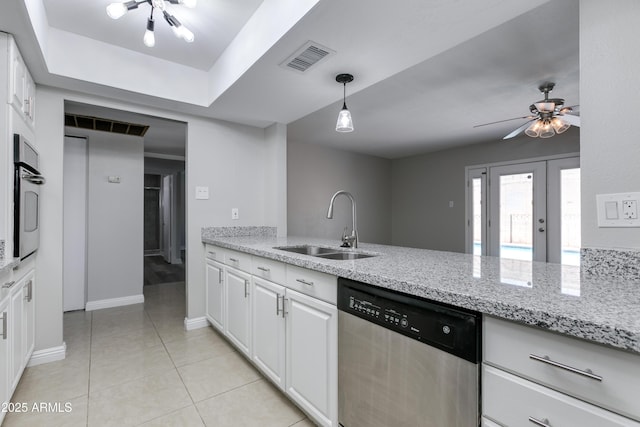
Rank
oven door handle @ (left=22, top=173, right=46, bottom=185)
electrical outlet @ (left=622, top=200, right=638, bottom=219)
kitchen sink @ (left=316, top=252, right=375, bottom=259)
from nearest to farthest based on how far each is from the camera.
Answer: electrical outlet @ (left=622, top=200, right=638, bottom=219) < oven door handle @ (left=22, top=173, right=46, bottom=185) < kitchen sink @ (left=316, top=252, right=375, bottom=259)

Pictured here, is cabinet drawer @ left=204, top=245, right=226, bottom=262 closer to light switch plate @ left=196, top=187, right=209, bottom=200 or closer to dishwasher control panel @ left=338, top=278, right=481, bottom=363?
light switch plate @ left=196, top=187, right=209, bottom=200

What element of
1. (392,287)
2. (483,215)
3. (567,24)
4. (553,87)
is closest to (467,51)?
(567,24)

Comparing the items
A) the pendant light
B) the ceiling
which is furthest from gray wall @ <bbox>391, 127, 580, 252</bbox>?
the pendant light

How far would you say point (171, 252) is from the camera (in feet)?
21.7

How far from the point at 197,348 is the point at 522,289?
95.5 inches

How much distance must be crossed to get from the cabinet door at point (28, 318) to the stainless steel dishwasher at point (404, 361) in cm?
205

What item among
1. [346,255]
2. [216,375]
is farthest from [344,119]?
[216,375]

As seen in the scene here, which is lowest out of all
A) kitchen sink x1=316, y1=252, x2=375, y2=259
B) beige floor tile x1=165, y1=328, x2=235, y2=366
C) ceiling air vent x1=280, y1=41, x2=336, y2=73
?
beige floor tile x1=165, y1=328, x2=235, y2=366

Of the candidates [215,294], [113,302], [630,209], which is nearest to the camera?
[630,209]

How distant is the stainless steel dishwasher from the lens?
3.01 ft

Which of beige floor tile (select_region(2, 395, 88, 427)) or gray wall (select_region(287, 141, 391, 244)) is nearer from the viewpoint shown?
beige floor tile (select_region(2, 395, 88, 427))

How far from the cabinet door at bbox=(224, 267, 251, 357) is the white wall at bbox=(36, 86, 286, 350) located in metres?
0.72

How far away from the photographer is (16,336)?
1761 millimetres

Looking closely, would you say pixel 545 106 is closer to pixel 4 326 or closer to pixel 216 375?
pixel 216 375
